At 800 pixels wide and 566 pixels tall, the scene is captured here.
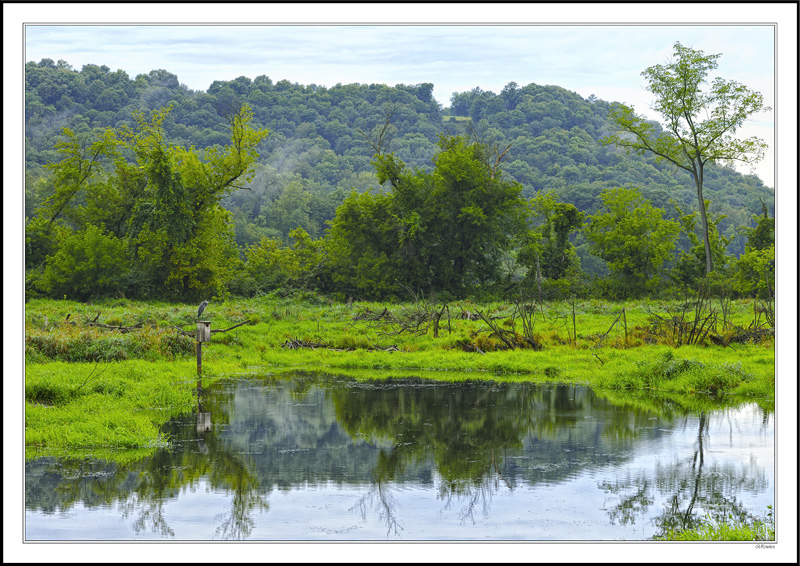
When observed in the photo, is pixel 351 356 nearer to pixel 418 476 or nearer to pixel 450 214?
pixel 418 476

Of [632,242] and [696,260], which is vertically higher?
[632,242]

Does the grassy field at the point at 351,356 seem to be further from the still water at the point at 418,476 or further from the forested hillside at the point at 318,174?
the forested hillside at the point at 318,174

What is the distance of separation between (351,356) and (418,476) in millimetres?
12462

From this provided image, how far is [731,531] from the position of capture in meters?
8.22

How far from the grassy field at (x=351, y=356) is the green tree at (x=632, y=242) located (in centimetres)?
1038

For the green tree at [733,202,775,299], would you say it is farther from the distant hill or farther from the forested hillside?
the distant hill

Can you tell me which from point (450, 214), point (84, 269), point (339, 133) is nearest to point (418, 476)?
point (84, 269)

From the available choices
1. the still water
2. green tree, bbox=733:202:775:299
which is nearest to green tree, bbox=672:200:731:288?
green tree, bbox=733:202:775:299

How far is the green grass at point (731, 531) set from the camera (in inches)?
320

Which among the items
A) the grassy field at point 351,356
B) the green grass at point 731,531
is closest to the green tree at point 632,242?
the grassy field at point 351,356

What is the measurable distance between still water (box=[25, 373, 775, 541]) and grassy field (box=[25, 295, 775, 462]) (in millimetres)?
1278

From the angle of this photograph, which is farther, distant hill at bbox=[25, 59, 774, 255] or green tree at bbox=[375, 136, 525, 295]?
distant hill at bbox=[25, 59, 774, 255]

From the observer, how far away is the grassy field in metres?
14.4

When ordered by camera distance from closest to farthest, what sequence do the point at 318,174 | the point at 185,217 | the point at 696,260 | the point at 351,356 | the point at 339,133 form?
the point at 351,356, the point at 185,217, the point at 696,260, the point at 318,174, the point at 339,133
